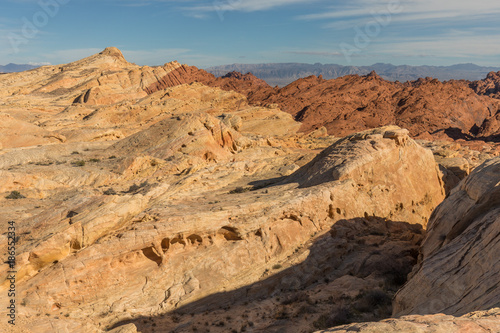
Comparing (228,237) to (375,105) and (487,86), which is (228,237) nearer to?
(375,105)

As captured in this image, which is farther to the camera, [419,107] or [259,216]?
[419,107]

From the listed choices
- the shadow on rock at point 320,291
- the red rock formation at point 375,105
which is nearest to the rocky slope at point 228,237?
the shadow on rock at point 320,291

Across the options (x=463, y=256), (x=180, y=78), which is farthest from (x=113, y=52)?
(x=463, y=256)

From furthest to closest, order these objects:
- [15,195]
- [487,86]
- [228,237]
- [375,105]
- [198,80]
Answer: [487,86], [198,80], [375,105], [15,195], [228,237]

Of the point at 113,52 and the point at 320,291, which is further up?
the point at 113,52

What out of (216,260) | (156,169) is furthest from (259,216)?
(156,169)

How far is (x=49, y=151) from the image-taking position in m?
33.3

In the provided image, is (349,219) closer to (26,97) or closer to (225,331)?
(225,331)

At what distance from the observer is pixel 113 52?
95.6 meters

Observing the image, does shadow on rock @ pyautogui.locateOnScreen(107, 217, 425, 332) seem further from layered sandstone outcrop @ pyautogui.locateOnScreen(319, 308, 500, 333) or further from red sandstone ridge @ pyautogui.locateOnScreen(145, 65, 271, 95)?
red sandstone ridge @ pyautogui.locateOnScreen(145, 65, 271, 95)

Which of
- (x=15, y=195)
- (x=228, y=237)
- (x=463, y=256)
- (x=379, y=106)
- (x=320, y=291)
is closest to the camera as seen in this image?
(x=463, y=256)

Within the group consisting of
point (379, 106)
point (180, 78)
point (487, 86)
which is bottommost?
point (379, 106)

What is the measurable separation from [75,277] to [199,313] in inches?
187

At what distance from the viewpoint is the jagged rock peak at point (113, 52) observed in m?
94.3
